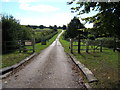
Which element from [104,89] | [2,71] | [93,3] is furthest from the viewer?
[2,71]

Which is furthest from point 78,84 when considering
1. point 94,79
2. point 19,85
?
point 19,85

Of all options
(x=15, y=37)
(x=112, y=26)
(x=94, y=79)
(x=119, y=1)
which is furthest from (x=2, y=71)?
(x=15, y=37)

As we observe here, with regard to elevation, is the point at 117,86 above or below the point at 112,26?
below

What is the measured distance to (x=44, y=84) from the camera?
5.59 metres

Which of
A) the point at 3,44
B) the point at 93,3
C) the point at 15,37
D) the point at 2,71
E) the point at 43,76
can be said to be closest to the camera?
the point at 93,3

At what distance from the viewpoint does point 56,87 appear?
5.29 m

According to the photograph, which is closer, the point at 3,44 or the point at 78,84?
the point at 78,84

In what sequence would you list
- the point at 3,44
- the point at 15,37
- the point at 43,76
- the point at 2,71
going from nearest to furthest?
the point at 43,76, the point at 2,71, the point at 3,44, the point at 15,37

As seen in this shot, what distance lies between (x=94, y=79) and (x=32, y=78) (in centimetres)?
256

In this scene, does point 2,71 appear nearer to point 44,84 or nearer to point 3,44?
point 44,84

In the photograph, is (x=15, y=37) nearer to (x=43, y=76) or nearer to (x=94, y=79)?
(x=43, y=76)

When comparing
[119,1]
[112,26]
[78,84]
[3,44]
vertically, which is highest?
[119,1]

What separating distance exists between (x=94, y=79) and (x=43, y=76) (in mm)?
2236

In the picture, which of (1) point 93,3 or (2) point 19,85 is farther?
(1) point 93,3
